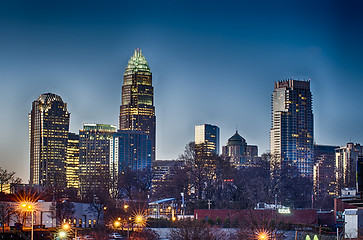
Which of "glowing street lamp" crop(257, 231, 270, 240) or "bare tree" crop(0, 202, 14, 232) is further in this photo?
"bare tree" crop(0, 202, 14, 232)

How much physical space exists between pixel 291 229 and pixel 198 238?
94.1 feet

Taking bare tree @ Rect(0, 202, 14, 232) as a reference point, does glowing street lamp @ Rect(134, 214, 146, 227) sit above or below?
below

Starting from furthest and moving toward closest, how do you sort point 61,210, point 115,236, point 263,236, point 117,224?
point 117,224 → point 61,210 → point 115,236 → point 263,236

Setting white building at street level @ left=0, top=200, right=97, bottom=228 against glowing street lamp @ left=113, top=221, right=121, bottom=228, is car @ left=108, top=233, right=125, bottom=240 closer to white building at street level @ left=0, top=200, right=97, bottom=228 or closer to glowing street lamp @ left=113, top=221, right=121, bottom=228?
white building at street level @ left=0, top=200, right=97, bottom=228

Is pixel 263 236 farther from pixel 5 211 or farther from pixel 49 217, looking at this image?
pixel 49 217

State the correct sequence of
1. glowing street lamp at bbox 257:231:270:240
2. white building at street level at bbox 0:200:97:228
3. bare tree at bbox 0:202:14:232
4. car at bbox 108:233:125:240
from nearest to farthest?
glowing street lamp at bbox 257:231:270:240, car at bbox 108:233:125:240, bare tree at bbox 0:202:14:232, white building at street level at bbox 0:200:97:228

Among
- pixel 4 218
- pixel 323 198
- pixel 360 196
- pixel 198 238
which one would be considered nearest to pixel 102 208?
pixel 4 218

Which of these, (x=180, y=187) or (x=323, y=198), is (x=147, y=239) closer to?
(x=180, y=187)

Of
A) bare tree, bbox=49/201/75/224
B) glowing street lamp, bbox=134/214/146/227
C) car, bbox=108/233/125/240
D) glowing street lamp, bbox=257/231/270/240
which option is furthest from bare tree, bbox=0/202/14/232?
glowing street lamp, bbox=257/231/270/240

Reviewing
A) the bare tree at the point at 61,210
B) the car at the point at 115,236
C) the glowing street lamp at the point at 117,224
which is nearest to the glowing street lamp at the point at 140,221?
the glowing street lamp at the point at 117,224

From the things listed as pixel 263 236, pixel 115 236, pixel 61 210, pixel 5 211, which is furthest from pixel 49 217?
pixel 263 236

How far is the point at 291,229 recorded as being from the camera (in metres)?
81.0

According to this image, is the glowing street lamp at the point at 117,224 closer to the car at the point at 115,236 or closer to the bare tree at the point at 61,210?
the bare tree at the point at 61,210

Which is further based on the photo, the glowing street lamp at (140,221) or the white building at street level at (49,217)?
the glowing street lamp at (140,221)
